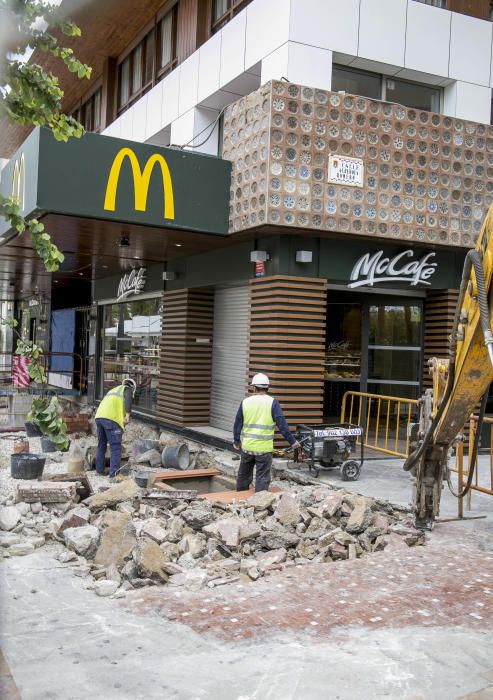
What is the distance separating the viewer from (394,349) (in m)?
13.8

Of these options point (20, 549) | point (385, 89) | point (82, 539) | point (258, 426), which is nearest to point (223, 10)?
point (385, 89)

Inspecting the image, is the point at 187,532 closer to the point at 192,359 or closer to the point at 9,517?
the point at 9,517

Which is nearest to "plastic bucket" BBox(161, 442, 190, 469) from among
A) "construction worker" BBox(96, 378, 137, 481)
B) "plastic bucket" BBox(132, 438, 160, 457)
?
"plastic bucket" BBox(132, 438, 160, 457)

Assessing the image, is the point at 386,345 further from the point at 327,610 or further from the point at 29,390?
the point at 29,390

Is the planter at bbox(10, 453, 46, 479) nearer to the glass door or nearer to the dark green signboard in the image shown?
the dark green signboard

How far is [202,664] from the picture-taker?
4.64 meters

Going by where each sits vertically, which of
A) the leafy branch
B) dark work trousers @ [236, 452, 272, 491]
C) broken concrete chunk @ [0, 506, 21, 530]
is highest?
the leafy branch

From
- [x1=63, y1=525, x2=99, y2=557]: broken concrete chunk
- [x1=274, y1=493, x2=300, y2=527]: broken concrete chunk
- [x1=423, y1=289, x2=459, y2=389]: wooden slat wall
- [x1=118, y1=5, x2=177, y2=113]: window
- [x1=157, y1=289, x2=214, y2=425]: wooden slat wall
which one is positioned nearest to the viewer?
[x1=63, y1=525, x2=99, y2=557]: broken concrete chunk

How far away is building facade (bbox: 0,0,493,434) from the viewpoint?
11391mm

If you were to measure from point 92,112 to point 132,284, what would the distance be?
7.38 meters

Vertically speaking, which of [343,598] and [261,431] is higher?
[261,431]

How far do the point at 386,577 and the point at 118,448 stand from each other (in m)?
6.10

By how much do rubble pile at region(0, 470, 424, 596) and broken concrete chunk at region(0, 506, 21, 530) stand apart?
0.01 metres

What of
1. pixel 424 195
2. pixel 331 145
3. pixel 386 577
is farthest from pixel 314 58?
pixel 386 577
